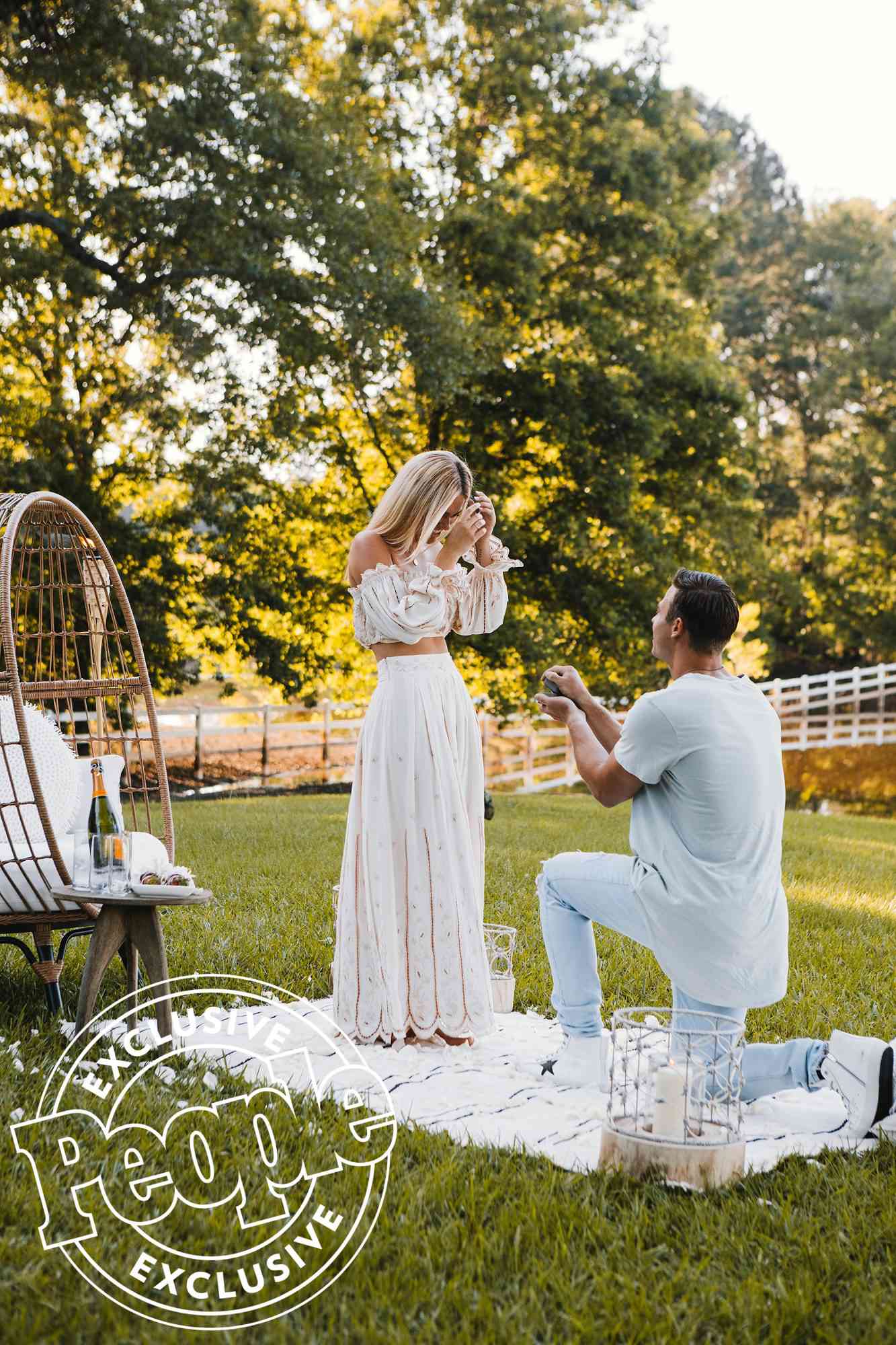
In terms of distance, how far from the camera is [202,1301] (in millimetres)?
2314

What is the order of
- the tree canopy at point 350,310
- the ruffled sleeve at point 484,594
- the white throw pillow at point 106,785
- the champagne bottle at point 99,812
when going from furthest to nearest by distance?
the tree canopy at point 350,310
the ruffled sleeve at point 484,594
the white throw pillow at point 106,785
the champagne bottle at point 99,812

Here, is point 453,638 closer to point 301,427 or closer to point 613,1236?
point 301,427

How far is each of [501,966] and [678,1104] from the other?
2.03 metres

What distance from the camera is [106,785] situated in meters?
4.40

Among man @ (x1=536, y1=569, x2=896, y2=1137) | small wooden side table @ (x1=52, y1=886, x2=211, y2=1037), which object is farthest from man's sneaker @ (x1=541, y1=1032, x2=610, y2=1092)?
small wooden side table @ (x1=52, y1=886, x2=211, y2=1037)

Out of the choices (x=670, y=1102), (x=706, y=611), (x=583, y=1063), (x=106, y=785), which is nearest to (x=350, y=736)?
(x=106, y=785)

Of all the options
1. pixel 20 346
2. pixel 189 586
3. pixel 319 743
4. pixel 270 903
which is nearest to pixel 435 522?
pixel 270 903

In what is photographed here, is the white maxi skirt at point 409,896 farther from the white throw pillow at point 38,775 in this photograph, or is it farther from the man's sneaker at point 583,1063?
the white throw pillow at point 38,775

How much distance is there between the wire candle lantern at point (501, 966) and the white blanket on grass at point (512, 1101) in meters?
0.32

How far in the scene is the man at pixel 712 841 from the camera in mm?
3221

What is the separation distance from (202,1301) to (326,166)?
1161cm

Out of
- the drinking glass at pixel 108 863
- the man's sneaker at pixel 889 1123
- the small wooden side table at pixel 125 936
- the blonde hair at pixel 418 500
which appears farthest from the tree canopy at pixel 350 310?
the man's sneaker at pixel 889 1123

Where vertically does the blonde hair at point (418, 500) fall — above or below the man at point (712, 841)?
above

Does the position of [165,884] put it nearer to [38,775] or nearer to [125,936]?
[125,936]
